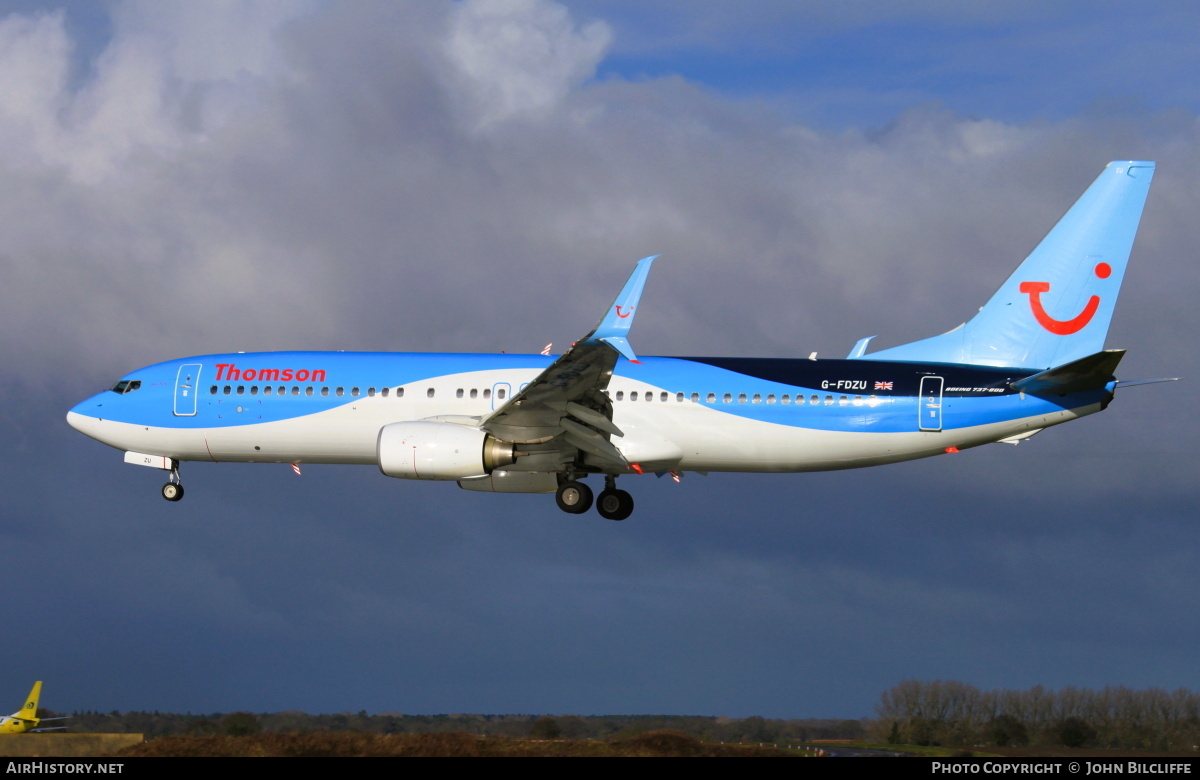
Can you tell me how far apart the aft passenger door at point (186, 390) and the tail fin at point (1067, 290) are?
2074cm

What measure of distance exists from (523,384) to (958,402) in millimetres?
11544

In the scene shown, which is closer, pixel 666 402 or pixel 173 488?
pixel 666 402

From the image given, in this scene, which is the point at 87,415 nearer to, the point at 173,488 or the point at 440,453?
the point at 173,488

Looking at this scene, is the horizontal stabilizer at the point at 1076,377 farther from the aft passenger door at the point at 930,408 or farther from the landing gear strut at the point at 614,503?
the landing gear strut at the point at 614,503

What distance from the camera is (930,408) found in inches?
1267

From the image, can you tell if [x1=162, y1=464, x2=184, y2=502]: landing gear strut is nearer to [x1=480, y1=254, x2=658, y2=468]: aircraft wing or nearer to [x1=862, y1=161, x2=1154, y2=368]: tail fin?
[x1=480, y1=254, x2=658, y2=468]: aircraft wing

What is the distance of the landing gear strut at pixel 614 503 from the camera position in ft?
113

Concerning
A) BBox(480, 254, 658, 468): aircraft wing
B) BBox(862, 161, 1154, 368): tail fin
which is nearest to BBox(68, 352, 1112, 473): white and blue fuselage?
BBox(480, 254, 658, 468): aircraft wing

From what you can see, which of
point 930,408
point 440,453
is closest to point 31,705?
point 440,453

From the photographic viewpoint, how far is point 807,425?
32.6 metres

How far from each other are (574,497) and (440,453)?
4.41m
